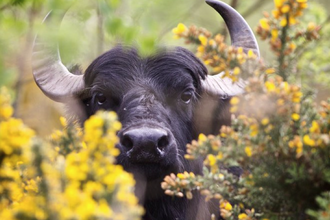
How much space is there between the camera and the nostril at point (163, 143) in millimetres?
4514

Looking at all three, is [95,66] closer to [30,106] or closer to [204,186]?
[204,186]

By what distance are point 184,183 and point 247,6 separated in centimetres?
823

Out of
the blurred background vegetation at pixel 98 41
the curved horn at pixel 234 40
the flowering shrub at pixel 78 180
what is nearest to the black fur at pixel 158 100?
the curved horn at pixel 234 40

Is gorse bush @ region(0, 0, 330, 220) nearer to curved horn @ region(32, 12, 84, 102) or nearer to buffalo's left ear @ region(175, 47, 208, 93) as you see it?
buffalo's left ear @ region(175, 47, 208, 93)

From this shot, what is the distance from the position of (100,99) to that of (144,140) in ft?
4.41

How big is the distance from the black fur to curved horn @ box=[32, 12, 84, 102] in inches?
8.6

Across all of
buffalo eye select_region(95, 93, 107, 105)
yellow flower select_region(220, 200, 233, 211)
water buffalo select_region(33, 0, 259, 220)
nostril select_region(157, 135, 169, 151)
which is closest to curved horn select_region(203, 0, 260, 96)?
water buffalo select_region(33, 0, 259, 220)

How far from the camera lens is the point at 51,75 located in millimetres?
6207

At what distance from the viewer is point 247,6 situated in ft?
36.6

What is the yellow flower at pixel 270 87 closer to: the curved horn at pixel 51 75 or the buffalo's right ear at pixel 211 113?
the buffalo's right ear at pixel 211 113

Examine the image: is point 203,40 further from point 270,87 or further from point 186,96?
point 186,96

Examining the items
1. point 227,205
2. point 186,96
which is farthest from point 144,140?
point 186,96

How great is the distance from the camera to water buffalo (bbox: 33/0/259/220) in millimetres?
4586

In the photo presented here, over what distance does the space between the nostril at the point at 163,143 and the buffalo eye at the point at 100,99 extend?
Result: 1169mm
